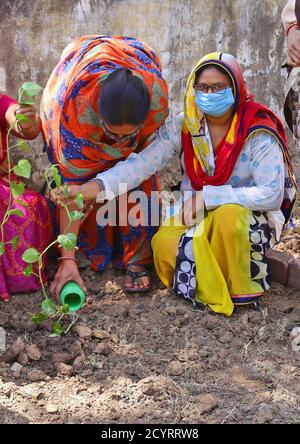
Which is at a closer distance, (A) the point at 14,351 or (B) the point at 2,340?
(A) the point at 14,351

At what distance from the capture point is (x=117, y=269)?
164 inches

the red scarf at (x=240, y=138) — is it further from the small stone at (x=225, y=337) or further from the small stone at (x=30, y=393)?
the small stone at (x=30, y=393)

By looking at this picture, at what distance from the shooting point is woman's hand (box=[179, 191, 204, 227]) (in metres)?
3.81

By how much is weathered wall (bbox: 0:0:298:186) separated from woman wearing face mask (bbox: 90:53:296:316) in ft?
4.05

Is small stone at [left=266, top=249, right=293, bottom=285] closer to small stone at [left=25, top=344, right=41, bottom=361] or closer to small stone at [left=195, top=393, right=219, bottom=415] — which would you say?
small stone at [left=195, top=393, right=219, bottom=415]

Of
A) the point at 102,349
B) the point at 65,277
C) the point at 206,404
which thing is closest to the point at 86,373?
the point at 102,349

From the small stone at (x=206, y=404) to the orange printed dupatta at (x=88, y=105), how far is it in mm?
1338

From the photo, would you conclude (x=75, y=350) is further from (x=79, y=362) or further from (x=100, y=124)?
(x=100, y=124)

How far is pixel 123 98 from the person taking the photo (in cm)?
326

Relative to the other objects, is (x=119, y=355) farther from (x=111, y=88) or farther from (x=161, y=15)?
(x=161, y=15)

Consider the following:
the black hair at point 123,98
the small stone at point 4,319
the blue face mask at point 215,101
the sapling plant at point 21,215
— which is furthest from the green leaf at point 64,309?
the blue face mask at point 215,101

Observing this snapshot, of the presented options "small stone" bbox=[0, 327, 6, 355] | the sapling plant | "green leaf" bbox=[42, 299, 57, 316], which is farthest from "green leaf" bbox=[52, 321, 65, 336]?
"small stone" bbox=[0, 327, 6, 355]

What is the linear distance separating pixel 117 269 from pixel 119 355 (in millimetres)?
819

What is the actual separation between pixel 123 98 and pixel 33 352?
3.96 ft
